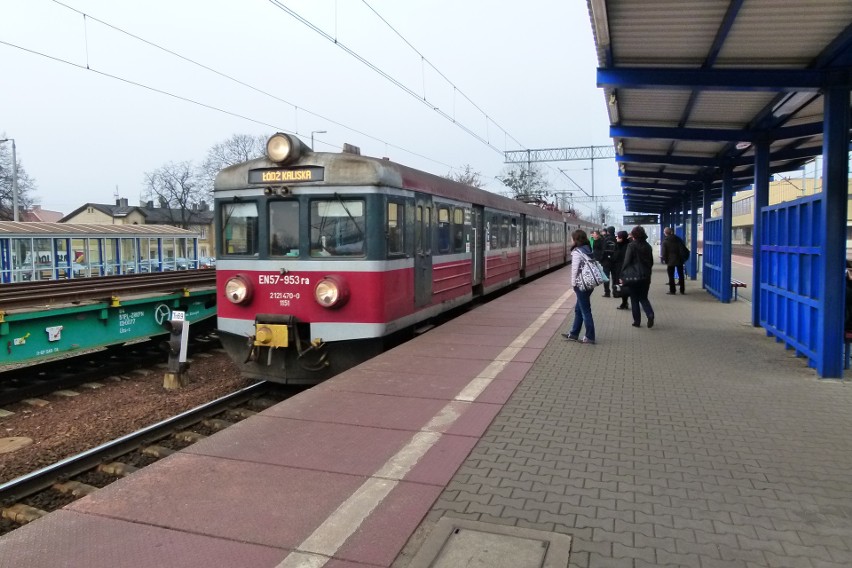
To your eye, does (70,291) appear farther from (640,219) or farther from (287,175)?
(640,219)

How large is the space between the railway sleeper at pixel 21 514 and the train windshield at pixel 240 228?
4135 mm

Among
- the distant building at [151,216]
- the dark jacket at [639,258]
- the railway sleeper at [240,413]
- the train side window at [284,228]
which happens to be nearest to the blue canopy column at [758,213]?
the dark jacket at [639,258]

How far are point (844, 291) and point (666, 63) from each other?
3422 millimetres

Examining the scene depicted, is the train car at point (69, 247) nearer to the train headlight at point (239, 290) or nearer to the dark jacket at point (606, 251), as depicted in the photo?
the train headlight at point (239, 290)

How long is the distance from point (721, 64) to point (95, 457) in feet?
26.8

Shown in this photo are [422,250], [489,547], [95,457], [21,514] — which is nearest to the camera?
[489,547]

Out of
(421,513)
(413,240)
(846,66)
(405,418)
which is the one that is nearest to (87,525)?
(421,513)

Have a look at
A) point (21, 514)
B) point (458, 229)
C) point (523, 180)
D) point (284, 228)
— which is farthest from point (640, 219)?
point (21, 514)

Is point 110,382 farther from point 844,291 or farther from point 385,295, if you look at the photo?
point 844,291

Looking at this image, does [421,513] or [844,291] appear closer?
[421,513]

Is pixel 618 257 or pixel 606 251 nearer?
pixel 618 257

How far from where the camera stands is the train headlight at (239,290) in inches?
320

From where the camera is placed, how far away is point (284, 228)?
813 cm

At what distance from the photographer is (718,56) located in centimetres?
750
